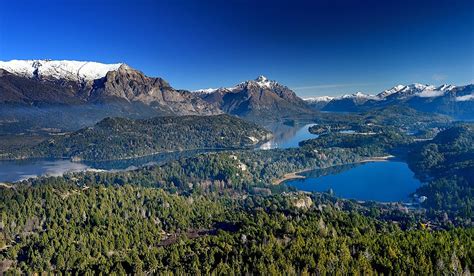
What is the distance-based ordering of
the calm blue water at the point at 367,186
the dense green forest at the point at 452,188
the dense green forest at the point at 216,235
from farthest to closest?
the calm blue water at the point at 367,186 → the dense green forest at the point at 452,188 → the dense green forest at the point at 216,235

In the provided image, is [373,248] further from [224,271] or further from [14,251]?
[14,251]

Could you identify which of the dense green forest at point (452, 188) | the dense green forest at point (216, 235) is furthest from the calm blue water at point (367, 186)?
the dense green forest at point (216, 235)

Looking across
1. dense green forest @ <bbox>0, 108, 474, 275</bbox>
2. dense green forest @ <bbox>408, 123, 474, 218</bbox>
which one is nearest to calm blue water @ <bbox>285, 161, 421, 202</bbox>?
dense green forest @ <bbox>408, 123, 474, 218</bbox>

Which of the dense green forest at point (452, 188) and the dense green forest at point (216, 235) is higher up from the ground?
the dense green forest at point (216, 235)

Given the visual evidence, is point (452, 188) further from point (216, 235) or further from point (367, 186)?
point (216, 235)

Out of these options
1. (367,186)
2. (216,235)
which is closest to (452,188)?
(367,186)

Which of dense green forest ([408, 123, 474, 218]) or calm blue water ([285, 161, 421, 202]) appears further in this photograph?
calm blue water ([285, 161, 421, 202])

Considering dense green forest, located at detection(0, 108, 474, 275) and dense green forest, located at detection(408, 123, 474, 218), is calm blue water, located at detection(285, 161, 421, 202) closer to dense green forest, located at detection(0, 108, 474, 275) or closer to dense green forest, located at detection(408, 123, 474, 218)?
dense green forest, located at detection(408, 123, 474, 218)

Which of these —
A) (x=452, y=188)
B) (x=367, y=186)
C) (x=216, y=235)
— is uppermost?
(x=216, y=235)

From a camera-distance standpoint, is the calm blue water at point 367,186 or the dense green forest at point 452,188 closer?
the dense green forest at point 452,188

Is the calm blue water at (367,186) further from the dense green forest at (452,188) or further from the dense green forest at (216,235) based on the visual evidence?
the dense green forest at (216,235)

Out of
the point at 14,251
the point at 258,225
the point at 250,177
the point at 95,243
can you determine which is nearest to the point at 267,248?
the point at 258,225
